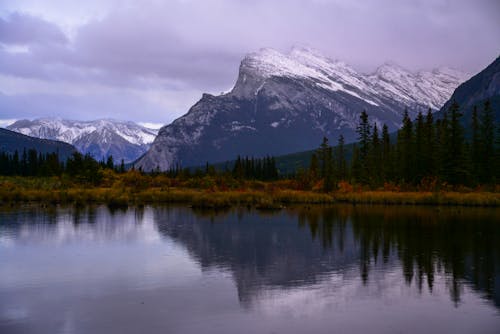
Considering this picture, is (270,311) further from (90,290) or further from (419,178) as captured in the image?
(419,178)

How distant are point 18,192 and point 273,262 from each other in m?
60.9

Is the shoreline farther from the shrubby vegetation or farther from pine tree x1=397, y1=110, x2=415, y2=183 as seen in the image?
pine tree x1=397, y1=110, x2=415, y2=183

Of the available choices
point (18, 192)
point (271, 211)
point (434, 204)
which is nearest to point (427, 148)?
point (434, 204)

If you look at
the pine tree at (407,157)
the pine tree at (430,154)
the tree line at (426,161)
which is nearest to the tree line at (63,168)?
the tree line at (426,161)

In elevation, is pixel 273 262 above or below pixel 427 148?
below

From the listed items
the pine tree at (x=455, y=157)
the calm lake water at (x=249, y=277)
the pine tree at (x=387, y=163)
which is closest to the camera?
the calm lake water at (x=249, y=277)

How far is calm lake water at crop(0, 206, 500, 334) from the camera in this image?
68.2 ft

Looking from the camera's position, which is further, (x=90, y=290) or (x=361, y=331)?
(x=90, y=290)

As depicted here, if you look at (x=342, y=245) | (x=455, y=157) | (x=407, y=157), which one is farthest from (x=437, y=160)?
(x=342, y=245)

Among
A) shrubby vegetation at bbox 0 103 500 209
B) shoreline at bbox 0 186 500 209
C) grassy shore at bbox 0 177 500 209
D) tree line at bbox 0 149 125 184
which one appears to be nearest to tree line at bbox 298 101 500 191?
shrubby vegetation at bbox 0 103 500 209

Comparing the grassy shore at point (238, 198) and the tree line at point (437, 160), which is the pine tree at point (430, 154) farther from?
the grassy shore at point (238, 198)

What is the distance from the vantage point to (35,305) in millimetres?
22688

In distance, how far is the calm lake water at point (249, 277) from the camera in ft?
68.2

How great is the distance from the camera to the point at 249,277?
28.6 m
